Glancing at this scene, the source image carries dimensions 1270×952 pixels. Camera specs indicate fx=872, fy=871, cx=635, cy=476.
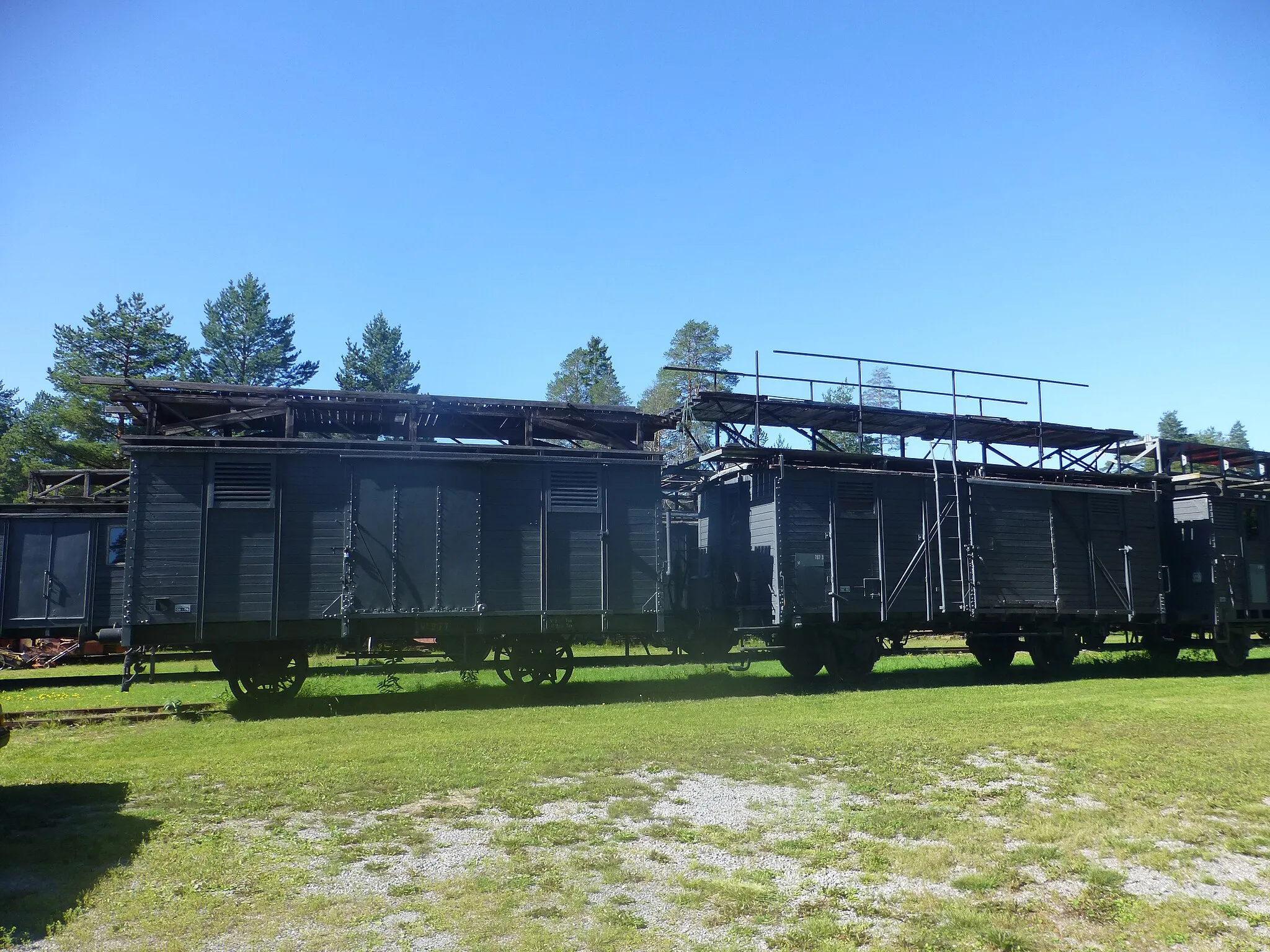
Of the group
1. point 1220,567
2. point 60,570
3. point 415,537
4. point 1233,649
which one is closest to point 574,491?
point 415,537

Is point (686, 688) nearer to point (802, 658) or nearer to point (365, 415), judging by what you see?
point (802, 658)

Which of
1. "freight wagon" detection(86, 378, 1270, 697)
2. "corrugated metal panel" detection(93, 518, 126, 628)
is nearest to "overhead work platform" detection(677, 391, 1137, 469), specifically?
"freight wagon" detection(86, 378, 1270, 697)

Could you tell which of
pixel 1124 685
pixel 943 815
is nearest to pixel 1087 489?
pixel 1124 685

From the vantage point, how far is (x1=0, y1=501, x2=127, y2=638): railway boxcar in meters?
19.8

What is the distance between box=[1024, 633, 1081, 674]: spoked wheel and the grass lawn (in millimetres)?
6652

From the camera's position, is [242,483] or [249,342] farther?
[249,342]

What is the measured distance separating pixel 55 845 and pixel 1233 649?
23385 millimetres

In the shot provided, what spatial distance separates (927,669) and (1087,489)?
5.45m

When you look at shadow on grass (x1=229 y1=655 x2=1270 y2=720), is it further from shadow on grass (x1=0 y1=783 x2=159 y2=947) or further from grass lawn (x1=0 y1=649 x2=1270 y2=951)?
shadow on grass (x1=0 y1=783 x2=159 y2=947)

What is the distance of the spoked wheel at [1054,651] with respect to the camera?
19281 mm

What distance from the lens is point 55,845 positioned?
647 cm

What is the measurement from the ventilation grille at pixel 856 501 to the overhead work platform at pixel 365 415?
12.0ft

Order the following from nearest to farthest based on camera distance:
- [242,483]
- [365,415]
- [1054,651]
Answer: [242,483]
[365,415]
[1054,651]

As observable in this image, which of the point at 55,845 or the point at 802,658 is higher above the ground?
the point at 802,658
